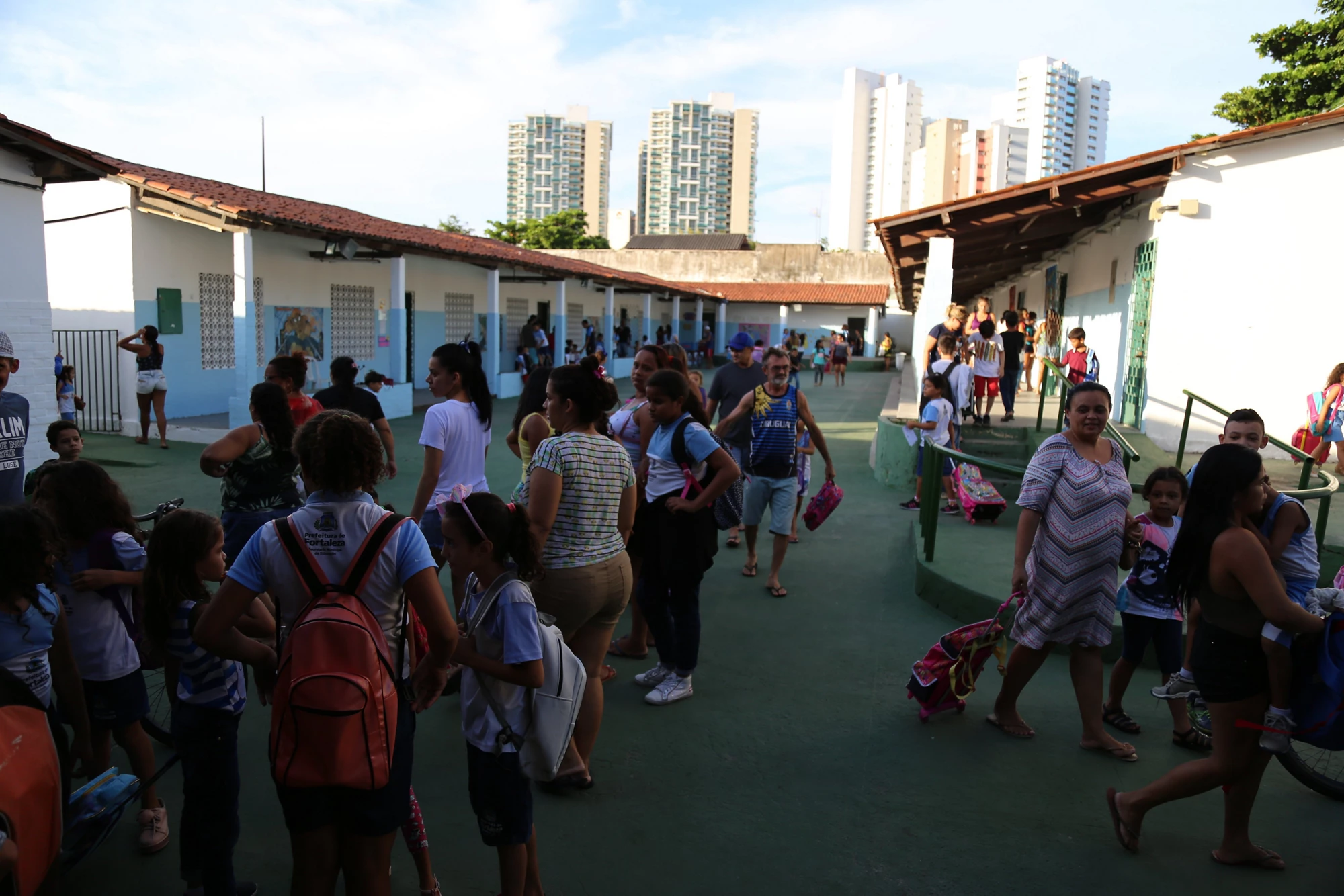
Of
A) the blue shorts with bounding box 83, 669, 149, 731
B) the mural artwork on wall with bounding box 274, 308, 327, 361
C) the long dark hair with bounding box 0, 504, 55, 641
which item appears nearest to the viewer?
the long dark hair with bounding box 0, 504, 55, 641

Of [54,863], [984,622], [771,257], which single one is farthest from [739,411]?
[771,257]

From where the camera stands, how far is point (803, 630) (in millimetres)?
5414

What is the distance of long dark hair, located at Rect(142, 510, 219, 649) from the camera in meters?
2.65

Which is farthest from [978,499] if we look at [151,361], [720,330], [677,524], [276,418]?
[720,330]

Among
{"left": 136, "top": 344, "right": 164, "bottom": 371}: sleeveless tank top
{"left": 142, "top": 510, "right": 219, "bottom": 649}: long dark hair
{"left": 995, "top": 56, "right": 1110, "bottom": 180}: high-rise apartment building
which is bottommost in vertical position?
{"left": 142, "top": 510, "right": 219, "bottom": 649}: long dark hair

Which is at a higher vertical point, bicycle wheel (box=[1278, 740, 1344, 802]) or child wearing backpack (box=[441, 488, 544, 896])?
child wearing backpack (box=[441, 488, 544, 896])

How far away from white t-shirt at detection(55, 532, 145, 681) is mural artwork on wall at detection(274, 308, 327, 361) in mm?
13368

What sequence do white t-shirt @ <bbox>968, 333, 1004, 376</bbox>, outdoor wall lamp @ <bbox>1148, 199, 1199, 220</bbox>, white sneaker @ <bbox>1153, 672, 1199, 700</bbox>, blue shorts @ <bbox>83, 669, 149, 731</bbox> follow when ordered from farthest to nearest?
white t-shirt @ <bbox>968, 333, 1004, 376</bbox> < outdoor wall lamp @ <bbox>1148, 199, 1199, 220</bbox> < white sneaker @ <bbox>1153, 672, 1199, 700</bbox> < blue shorts @ <bbox>83, 669, 149, 731</bbox>

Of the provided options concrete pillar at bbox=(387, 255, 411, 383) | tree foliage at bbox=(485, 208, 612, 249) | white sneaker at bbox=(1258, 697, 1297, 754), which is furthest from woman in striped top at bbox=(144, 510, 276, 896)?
tree foliage at bbox=(485, 208, 612, 249)

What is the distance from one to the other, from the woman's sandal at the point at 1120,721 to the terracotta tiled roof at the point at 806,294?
3698cm

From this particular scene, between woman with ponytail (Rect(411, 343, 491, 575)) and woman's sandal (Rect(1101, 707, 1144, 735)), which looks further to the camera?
woman with ponytail (Rect(411, 343, 491, 575))

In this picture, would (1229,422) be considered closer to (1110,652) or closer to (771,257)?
(1110,652)

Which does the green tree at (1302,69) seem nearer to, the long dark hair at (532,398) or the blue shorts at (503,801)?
the long dark hair at (532,398)

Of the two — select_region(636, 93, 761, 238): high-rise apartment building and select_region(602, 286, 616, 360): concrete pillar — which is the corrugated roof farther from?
select_region(636, 93, 761, 238): high-rise apartment building
